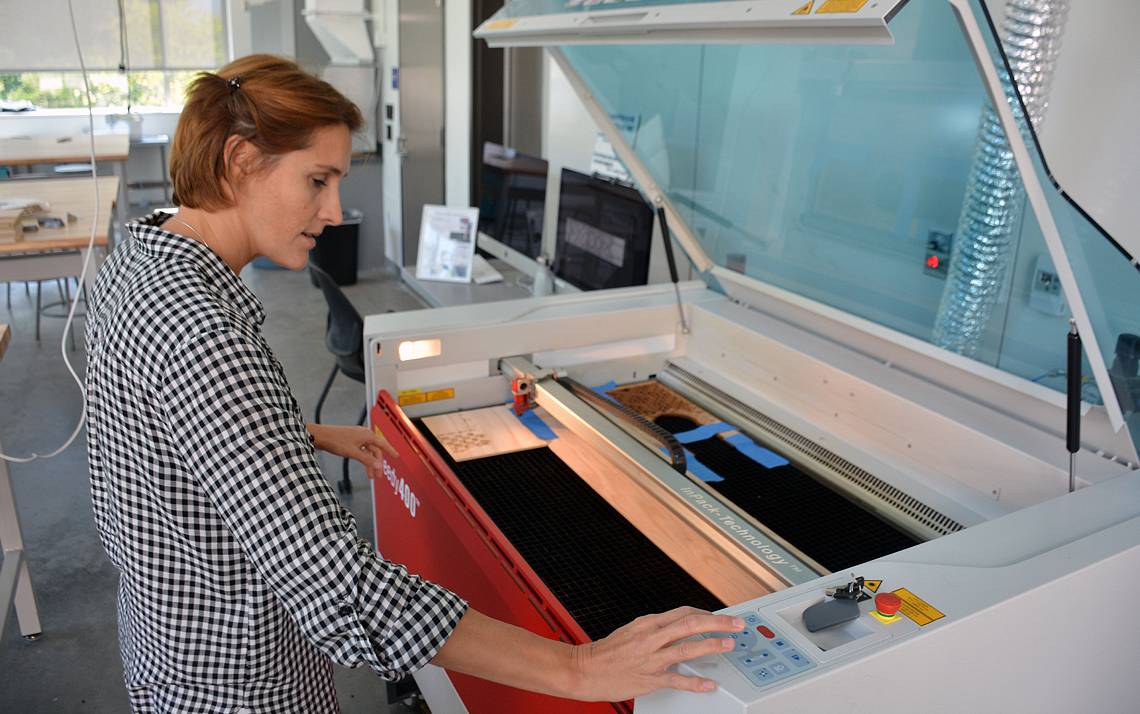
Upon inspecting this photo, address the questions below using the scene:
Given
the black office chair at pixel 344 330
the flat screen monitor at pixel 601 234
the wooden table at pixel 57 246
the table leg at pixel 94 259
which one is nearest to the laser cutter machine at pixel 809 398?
the flat screen monitor at pixel 601 234

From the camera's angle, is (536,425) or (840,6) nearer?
(840,6)

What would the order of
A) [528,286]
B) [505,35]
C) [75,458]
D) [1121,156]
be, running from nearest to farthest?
[1121,156] < [505,35] < [75,458] < [528,286]

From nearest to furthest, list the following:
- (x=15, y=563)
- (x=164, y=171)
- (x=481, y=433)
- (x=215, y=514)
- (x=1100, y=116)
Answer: (x=215, y=514) < (x=1100, y=116) < (x=481, y=433) < (x=15, y=563) < (x=164, y=171)

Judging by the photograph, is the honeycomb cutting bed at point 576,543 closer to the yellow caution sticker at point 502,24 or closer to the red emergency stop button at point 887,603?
the red emergency stop button at point 887,603

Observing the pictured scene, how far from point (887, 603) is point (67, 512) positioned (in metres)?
3.13

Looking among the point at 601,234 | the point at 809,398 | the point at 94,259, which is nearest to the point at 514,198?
the point at 601,234

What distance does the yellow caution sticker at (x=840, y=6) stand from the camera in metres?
1.08

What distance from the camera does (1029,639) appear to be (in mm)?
1013

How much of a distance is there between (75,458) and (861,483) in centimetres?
322

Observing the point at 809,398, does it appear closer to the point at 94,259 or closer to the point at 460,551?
the point at 460,551

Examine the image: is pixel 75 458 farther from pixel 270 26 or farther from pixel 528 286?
pixel 270 26

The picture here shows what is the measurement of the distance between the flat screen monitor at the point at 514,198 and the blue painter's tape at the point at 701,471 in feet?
7.46

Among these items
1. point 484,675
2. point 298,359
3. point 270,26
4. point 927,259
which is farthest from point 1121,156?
point 270,26

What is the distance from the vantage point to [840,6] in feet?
3.63
